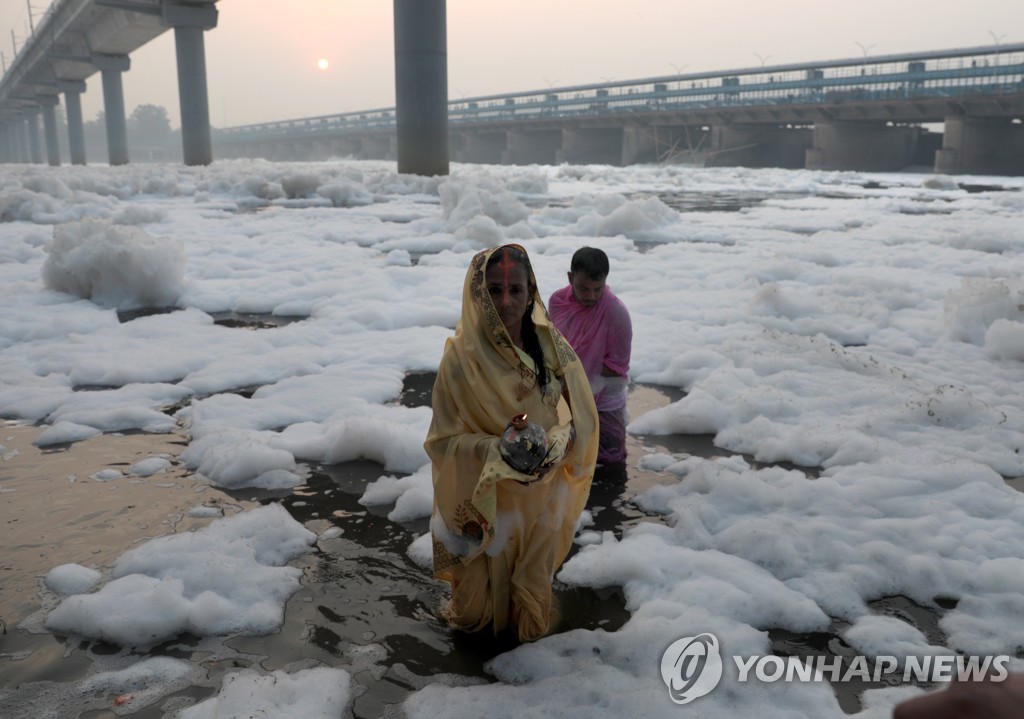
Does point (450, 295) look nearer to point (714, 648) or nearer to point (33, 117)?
point (714, 648)

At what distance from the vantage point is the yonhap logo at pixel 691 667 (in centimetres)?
223

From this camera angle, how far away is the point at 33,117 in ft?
265

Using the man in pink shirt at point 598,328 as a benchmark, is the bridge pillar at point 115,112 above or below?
above

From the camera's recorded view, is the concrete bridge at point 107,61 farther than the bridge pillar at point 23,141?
No

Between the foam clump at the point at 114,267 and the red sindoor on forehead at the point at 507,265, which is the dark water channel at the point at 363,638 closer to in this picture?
the red sindoor on forehead at the point at 507,265

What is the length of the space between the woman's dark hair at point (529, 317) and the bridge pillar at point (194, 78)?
1400 inches

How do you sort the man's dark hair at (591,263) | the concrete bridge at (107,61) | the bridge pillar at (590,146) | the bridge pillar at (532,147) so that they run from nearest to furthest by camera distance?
1. the man's dark hair at (591,263)
2. the concrete bridge at (107,61)
3. the bridge pillar at (590,146)
4. the bridge pillar at (532,147)

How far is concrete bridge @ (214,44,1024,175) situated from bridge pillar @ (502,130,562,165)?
0.23ft

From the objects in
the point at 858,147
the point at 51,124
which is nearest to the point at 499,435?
the point at 858,147

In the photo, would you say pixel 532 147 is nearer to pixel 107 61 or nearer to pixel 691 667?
pixel 107 61

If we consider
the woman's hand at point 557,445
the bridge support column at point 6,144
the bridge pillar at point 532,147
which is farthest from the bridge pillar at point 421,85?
the bridge support column at point 6,144

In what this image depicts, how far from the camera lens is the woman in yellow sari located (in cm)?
221

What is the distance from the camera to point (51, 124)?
64125 millimetres

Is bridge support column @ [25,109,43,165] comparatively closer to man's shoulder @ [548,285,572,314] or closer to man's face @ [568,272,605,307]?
man's shoulder @ [548,285,572,314]
